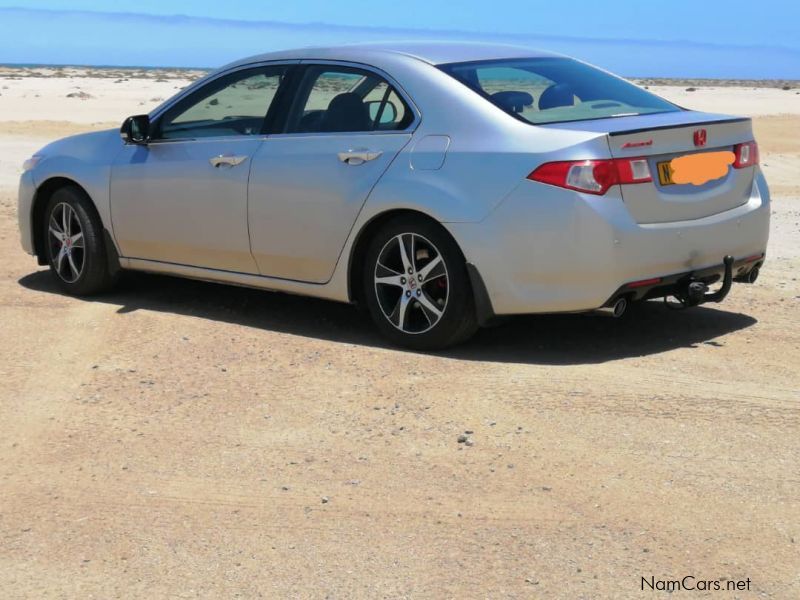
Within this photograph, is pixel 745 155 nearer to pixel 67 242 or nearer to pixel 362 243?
pixel 362 243

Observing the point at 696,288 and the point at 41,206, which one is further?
the point at 41,206

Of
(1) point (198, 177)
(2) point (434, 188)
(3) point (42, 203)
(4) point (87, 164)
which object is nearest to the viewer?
(2) point (434, 188)

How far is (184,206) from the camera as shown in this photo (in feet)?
24.9

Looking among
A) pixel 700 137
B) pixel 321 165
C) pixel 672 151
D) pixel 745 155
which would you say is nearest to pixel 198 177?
pixel 321 165

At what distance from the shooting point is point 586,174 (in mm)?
6035

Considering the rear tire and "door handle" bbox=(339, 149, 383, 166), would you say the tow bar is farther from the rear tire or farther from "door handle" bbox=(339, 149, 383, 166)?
the rear tire

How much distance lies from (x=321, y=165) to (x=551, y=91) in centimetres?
129

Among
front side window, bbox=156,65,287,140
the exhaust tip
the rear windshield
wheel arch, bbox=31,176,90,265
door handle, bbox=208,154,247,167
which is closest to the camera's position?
the exhaust tip

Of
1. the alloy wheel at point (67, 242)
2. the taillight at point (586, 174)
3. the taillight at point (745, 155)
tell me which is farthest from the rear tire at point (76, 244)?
→ the taillight at point (745, 155)

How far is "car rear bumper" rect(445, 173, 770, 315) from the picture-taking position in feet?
19.9

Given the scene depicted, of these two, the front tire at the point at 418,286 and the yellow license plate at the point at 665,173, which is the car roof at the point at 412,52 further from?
the yellow license plate at the point at 665,173

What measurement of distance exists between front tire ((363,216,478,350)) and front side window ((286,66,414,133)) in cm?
58

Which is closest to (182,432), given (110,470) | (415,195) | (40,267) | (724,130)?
(110,470)

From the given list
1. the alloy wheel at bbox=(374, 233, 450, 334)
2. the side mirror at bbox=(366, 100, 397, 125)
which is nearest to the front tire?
the alloy wheel at bbox=(374, 233, 450, 334)
